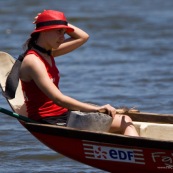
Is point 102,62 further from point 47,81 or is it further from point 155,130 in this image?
point 47,81

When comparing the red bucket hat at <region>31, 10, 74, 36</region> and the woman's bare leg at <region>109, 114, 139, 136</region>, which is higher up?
the red bucket hat at <region>31, 10, 74, 36</region>

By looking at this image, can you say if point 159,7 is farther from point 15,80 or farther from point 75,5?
point 15,80

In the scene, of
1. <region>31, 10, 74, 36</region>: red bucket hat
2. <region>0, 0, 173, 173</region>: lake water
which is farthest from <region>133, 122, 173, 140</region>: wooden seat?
<region>31, 10, 74, 36</region>: red bucket hat

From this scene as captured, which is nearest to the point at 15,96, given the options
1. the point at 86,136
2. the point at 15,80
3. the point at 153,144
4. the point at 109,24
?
the point at 15,80

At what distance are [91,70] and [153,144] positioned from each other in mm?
6681

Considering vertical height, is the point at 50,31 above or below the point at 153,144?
above

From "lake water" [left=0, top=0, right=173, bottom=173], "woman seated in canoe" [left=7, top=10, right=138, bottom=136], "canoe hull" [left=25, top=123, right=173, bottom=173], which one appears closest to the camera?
"canoe hull" [left=25, top=123, right=173, bottom=173]

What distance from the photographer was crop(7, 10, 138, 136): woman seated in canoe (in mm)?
7035

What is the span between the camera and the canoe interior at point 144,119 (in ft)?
24.5

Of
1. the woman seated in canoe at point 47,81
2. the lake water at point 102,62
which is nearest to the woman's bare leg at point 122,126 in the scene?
the woman seated in canoe at point 47,81

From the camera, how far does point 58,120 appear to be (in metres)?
7.27

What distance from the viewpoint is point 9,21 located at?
1936 centimetres

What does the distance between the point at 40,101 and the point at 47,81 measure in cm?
28

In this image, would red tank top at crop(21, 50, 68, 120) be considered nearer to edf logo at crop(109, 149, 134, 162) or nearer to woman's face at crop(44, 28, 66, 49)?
woman's face at crop(44, 28, 66, 49)
